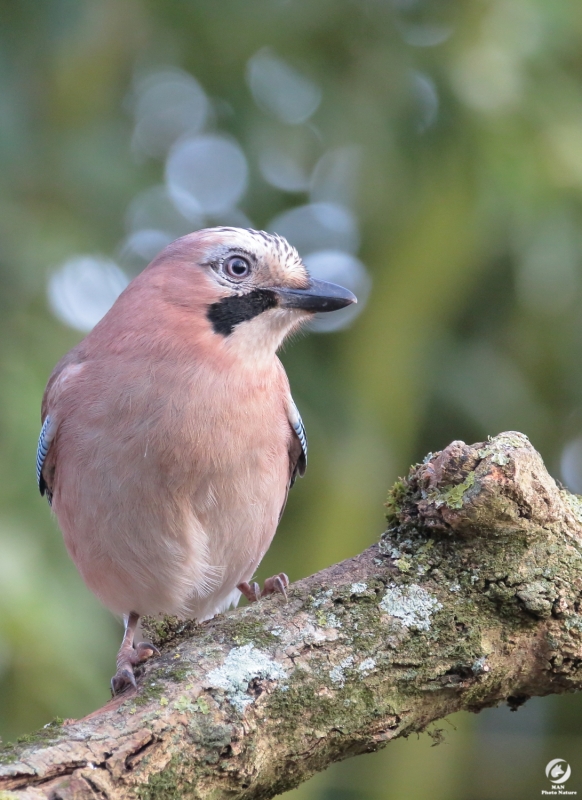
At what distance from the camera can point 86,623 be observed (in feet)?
17.5

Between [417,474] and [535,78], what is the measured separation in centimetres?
420

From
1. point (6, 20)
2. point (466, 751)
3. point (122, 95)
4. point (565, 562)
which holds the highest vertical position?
point (122, 95)

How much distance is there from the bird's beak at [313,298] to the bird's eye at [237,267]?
0.18 metres

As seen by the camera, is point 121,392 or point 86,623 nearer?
point 121,392

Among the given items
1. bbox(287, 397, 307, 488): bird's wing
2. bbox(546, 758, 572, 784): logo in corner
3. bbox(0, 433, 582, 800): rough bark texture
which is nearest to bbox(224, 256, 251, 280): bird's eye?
bbox(287, 397, 307, 488): bird's wing

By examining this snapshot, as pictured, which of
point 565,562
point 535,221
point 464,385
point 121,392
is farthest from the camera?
point 464,385

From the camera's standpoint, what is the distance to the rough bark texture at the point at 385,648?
9.80ft

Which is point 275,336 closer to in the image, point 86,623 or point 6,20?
point 86,623

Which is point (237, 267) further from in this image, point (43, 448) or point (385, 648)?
point (385, 648)

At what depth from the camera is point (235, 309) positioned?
468 cm

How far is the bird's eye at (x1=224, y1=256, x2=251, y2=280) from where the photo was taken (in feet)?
15.5

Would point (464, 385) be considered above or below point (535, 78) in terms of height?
below

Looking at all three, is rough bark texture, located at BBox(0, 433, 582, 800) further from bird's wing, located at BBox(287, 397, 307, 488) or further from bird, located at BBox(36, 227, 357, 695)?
bird's wing, located at BBox(287, 397, 307, 488)

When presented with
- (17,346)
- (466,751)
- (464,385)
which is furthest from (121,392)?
(466,751)
